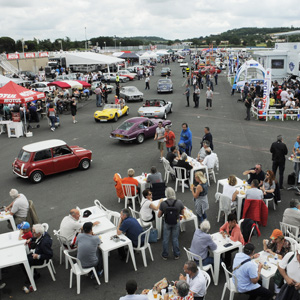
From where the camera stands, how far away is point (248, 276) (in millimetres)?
5641

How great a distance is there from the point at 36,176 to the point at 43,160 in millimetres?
653

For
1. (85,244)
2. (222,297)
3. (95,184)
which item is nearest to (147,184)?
(95,184)

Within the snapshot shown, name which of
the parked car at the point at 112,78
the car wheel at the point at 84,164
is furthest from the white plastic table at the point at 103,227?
the parked car at the point at 112,78

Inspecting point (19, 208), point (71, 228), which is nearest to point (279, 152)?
point (71, 228)

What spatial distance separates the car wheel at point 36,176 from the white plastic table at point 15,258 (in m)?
5.64

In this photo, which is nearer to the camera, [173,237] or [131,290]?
Answer: [131,290]

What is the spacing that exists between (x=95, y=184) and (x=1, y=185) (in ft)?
11.8

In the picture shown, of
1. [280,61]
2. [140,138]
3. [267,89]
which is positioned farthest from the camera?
[280,61]

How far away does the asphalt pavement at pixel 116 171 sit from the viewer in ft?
22.4

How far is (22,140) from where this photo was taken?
730 inches

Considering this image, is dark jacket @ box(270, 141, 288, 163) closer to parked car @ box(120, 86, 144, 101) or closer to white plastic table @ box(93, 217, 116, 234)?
white plastic table @ box(93, 217, 116, 234)

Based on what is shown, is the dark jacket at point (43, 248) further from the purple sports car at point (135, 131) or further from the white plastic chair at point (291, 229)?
the purple sports car at point (135, 131)

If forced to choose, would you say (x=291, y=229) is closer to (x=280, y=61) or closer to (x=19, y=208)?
(x=19, y=208)

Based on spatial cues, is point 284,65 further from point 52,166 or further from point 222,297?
point 222,297
